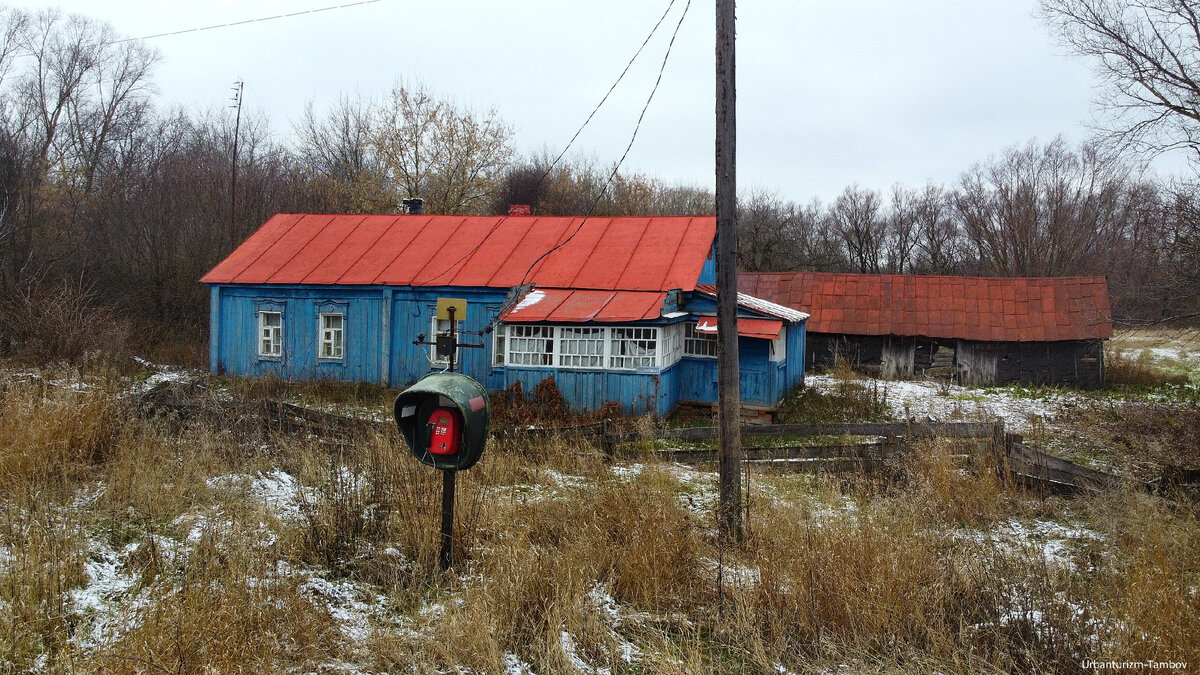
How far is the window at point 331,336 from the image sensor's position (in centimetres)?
1752

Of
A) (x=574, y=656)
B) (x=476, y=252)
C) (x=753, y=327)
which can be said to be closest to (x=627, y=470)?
(x=574, y=656)

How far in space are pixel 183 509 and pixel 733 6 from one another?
646cm

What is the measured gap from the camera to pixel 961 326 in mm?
22062

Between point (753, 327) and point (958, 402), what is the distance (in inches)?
233

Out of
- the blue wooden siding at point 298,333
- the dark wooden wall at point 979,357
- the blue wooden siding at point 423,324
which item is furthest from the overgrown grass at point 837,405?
the blue wooden siding at point 298,333

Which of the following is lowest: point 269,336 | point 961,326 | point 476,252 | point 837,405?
point 837,405

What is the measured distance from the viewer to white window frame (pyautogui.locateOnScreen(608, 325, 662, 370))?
1373 cm

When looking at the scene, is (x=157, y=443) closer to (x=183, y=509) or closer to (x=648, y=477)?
(x=183, y=509)

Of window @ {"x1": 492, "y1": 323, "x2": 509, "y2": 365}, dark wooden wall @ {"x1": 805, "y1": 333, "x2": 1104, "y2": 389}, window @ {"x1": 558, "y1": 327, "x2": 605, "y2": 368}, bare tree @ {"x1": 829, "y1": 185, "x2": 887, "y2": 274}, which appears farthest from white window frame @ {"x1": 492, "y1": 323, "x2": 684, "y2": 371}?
bare tree @ {"x1": 829, "y1": 185, "x2": 887, "y2": 274}

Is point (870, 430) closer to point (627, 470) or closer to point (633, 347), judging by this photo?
point (627, 470)

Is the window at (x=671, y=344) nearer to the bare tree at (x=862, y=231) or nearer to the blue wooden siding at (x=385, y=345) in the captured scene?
the blue wooden siding at (x=385, y=345)

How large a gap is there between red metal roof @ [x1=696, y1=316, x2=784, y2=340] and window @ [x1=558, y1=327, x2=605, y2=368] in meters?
1.97

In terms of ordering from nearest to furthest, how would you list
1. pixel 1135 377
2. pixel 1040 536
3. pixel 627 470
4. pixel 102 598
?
1. pixel 102 598
2. pixel 1040 536
3. pixel 627 470
4. pixel 1135 377

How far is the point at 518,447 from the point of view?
28.3 feet
